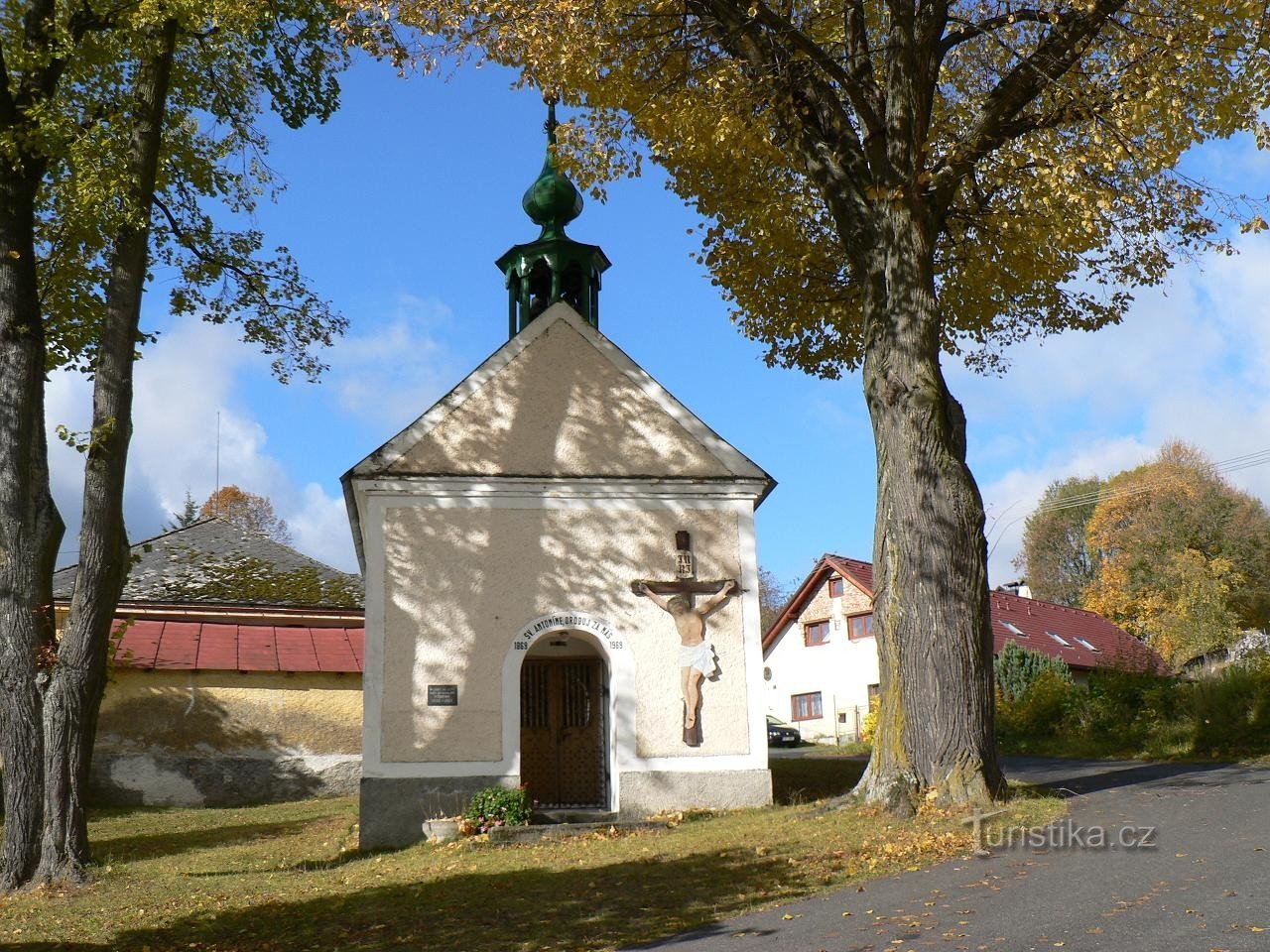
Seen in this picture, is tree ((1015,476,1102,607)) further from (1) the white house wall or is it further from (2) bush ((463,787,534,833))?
(2) bush ((463,787,534,833))

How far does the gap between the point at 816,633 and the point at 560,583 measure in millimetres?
28075

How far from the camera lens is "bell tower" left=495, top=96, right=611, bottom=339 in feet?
59.4

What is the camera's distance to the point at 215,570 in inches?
987

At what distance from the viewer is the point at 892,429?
12.1 meters

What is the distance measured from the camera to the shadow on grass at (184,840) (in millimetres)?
13836

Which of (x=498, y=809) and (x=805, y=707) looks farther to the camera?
(x=805, y=707)

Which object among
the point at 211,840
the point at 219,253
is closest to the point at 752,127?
the point at 219,253

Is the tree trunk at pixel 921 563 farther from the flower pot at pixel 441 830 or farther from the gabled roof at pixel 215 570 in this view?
the gabled roof at pixel 215 570

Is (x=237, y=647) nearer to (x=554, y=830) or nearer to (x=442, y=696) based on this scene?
(x=442, y=696)

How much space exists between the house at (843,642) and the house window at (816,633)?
36 millimetres

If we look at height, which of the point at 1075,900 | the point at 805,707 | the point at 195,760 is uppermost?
the point at 805,707

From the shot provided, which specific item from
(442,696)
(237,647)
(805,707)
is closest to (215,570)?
(237,647)

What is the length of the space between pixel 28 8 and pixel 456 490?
715 centimetres

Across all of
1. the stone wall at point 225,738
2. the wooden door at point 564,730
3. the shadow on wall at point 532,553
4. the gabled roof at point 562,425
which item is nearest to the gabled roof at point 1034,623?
the stone wall at point 225,738
